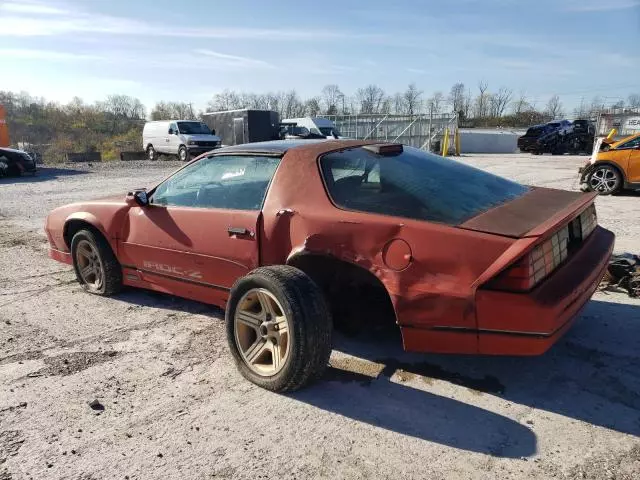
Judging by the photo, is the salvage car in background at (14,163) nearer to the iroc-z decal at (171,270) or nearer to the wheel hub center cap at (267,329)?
the iroc-z decal at (171,270)

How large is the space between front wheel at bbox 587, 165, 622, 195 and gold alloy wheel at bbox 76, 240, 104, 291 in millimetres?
9757

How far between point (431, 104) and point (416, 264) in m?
25.8

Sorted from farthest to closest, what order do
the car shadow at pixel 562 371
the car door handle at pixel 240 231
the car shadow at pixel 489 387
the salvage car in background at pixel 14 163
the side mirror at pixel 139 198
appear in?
the salvage car in background at pixel 14 163, the side mirror at pixel 139 198, the car door handle at pixel 240 231, the car shadow at pixel 562 371, the car shadow at pixel 489 387

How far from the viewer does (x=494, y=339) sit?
244 centimetres

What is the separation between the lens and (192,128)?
2381 cm

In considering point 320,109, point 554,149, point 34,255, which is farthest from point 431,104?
point 320,109

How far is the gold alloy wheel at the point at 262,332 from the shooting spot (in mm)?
2811

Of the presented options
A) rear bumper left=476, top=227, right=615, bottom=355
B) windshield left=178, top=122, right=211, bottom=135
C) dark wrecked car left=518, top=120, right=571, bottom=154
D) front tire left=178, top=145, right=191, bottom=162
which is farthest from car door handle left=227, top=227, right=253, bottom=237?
dark wrecked car left=518, top=120, right=571, bottom=154

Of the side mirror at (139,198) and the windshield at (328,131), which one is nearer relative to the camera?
the side mirror at (139,198)

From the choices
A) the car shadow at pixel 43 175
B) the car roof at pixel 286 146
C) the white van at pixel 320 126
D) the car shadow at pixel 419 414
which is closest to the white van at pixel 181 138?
the car shadow at pixel 43 175

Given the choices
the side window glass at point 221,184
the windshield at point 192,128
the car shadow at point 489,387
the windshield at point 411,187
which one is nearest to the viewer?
the car shadow at point 489,387

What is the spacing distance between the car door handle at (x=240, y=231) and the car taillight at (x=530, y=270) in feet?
5.07

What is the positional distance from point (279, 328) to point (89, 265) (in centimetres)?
262

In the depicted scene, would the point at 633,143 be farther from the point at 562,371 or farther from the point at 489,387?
the point at 489,387
